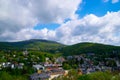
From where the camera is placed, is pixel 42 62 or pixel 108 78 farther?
pixel 42 62

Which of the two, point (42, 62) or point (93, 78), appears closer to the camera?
point (93, 78)

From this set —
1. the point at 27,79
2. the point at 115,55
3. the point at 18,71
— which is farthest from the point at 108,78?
the point at 115,55

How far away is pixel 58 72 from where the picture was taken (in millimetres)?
97750

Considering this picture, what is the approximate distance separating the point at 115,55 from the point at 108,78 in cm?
11165

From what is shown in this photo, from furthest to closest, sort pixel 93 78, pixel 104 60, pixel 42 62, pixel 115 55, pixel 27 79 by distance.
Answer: pixel 115 55
pixel 104 60
pixel 42 62
pixel 27 79
pixel 93 78

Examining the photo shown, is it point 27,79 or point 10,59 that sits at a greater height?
point 10,59

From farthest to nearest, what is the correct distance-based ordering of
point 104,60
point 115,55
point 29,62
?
point 115,55
point 104,60
point 29,62

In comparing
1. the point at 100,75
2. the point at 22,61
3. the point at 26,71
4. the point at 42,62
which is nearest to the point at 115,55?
the point at 42,62

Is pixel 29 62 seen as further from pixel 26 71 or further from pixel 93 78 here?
pixel 93 78

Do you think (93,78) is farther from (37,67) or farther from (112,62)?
(112,62)

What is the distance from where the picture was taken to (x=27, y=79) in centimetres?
8481

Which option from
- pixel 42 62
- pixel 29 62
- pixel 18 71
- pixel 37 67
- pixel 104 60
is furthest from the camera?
pixel 104 60

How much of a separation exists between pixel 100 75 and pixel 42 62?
7398cm

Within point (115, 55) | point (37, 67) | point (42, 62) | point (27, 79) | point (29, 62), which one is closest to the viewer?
point (27, 79)
